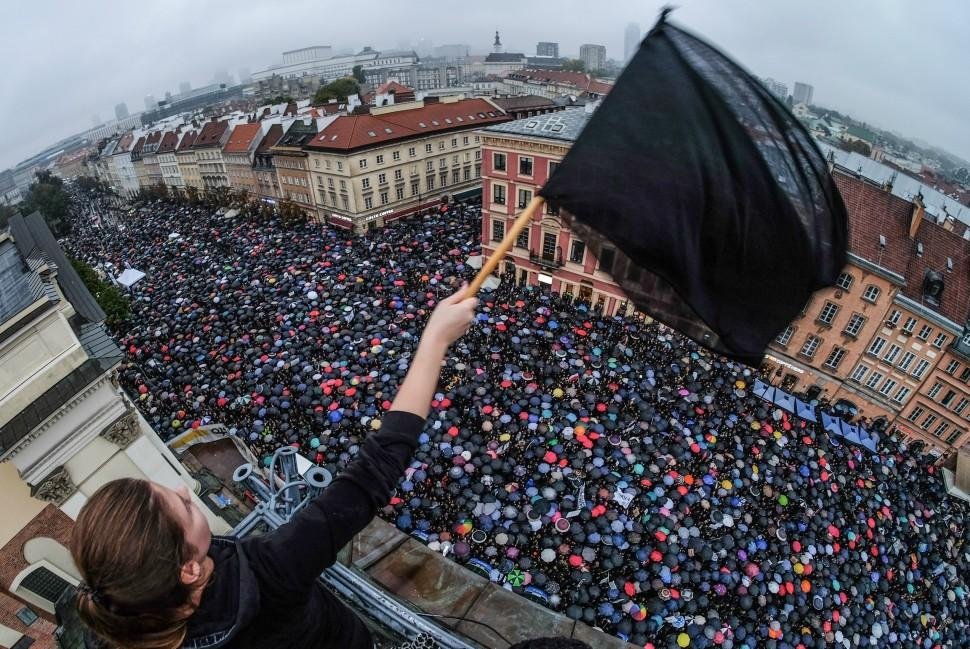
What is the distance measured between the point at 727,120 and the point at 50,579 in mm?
14105

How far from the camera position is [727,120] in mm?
3803

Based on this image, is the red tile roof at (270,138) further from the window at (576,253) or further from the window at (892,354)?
the window at (892,354)

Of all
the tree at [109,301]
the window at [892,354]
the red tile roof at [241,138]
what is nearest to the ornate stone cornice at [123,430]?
the tree at [109,301]

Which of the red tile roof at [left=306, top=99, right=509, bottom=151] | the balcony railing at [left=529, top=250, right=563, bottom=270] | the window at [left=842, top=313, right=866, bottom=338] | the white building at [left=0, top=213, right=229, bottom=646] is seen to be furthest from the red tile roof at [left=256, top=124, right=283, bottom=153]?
the window at [left=842, top=313, right=866, bottom=338]

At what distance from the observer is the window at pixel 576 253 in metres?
28.3

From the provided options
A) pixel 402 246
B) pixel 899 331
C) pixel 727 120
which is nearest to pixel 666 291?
pixel 727 120

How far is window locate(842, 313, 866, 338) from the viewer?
24.6 m

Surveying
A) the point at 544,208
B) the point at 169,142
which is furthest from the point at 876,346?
the point at 169,142

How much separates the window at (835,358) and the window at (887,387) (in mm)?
2327

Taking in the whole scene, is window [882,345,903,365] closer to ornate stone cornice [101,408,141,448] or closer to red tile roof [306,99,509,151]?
ornate stone cornice [101,408,141,448]

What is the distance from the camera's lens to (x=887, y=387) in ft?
82.4

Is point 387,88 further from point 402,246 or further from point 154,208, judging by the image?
point 402,246

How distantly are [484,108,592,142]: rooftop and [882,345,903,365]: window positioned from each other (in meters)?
20.4

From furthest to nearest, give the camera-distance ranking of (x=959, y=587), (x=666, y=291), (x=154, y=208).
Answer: (x=154, y=208), (x=959, y=587), (x=666, y=291)
